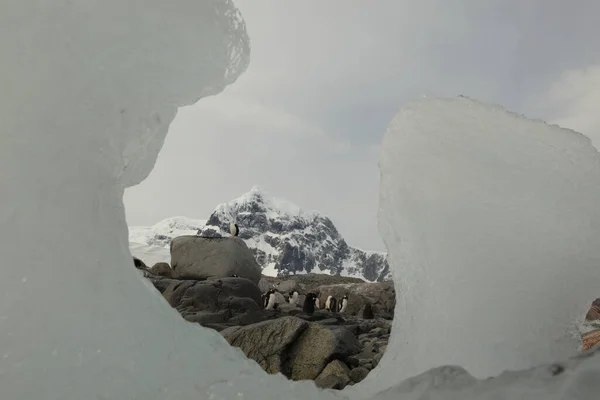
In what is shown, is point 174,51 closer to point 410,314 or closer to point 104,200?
point 104,200

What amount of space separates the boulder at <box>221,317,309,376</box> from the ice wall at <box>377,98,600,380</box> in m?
4.13

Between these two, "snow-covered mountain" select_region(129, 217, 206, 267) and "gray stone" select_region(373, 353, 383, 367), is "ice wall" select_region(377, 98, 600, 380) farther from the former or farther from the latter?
"snow-covered mountain" select_region(129, 217, 206, 267)

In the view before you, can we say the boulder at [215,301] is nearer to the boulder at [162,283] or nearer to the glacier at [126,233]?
the boulder at [162,283]

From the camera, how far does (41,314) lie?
1598 mm

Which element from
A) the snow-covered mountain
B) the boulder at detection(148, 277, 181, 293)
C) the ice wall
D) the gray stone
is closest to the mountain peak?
the snow-covered mountain

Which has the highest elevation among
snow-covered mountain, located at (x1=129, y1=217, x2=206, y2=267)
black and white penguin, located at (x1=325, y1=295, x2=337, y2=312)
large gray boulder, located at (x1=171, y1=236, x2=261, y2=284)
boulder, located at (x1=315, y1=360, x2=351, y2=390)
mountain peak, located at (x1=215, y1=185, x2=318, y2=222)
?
mountain peak, located at (x1=215, y1=185, x2=318, y2=222)

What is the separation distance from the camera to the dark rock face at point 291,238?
95562 mm

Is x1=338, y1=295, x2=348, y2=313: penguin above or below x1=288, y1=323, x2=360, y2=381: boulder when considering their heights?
above

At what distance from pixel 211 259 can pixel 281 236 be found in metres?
87.4

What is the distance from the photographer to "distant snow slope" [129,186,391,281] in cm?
9556

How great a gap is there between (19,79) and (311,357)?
5.75 metres

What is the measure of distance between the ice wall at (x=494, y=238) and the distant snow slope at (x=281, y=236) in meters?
87.8

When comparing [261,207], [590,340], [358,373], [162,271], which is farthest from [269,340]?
[261,207]

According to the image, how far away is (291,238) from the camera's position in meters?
101
